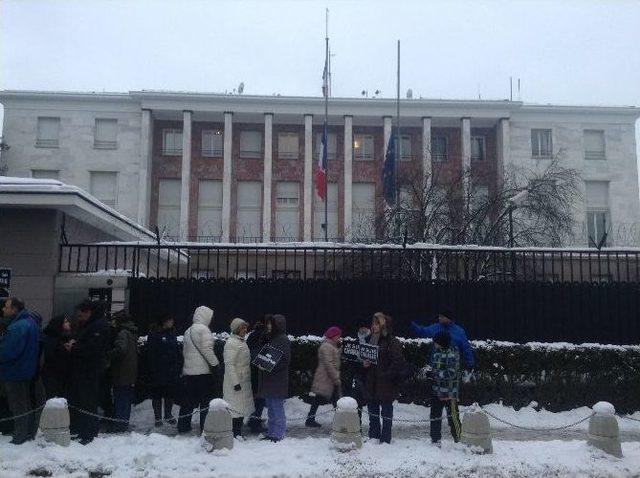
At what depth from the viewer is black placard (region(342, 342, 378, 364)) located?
9.03 m

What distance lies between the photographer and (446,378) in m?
8.91

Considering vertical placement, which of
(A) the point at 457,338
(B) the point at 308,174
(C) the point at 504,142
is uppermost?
(C) the point at 504,142

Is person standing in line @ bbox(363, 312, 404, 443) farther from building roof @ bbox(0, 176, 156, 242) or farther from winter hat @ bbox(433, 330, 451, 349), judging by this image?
building roof @ bbox(0, 176, 156, 242)

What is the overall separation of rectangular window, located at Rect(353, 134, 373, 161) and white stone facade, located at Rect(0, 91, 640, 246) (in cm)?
60

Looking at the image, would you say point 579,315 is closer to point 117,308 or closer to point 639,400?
point 639,400

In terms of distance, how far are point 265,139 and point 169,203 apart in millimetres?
8644

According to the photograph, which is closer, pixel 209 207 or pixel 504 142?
pixel 504 142

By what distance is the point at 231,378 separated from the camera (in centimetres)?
923

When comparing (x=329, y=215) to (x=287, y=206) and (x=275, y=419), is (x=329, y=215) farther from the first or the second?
(x=275, y=419)

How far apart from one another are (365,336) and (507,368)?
3.52 meters

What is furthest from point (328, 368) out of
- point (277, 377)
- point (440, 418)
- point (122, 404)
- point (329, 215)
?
point (329, 215)

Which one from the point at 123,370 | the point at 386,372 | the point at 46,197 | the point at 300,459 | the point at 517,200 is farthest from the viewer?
the point at 517,200

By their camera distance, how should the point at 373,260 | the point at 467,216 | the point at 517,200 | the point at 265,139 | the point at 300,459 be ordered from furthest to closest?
the point at 265,139 < the point at 467,216 < the point at 517,200 < the point at 373,260 < the point at 300,459

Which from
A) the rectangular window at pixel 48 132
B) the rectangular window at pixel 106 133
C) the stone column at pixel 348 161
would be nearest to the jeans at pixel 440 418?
the stone column at pixel 348 161
